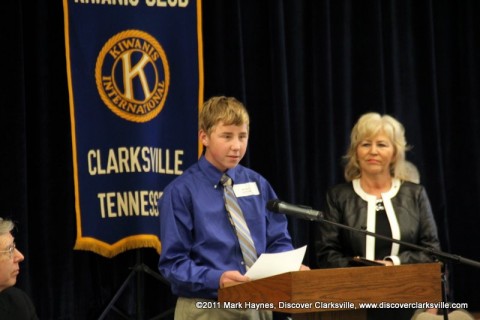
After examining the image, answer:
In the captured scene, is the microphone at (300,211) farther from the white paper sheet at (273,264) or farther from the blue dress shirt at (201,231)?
the blue dress shirt at (201,231)

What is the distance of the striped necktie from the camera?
3645mm

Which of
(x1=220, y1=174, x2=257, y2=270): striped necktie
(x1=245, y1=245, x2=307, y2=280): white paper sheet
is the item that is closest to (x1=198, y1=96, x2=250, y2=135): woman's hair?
(x1=220, y1=174, x2=257, y2=270): striped necktie

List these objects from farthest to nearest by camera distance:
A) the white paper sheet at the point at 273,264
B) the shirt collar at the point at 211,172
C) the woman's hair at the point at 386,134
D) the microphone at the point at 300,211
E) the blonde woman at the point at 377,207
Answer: the woman's hair at the point at 386,134 → the blonde woman at the point at 377,207 → the shirt collar at the point at 211,172 → the microphone at the point at 300,211 → the white paper sheet at the point at 273,264

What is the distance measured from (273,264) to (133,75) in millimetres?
2478

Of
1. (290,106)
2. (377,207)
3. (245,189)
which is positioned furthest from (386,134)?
(290,106)

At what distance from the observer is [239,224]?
3.69 m

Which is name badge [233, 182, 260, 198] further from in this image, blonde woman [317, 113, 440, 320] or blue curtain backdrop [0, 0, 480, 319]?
blue curtain backdrop [0, 0, 480, 319]

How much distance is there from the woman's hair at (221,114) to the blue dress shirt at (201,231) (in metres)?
0.19

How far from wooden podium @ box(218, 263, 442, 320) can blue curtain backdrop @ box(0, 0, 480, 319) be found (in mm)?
2487

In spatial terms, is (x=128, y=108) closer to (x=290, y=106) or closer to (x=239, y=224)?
(x=290, y=106)

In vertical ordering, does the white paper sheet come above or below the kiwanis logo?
below

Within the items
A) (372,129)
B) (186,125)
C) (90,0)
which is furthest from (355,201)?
(90,0)

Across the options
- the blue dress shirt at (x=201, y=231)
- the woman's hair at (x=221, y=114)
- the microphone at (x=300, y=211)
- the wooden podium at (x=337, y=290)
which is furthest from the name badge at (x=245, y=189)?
the wooden podium at (x=337, y=290)

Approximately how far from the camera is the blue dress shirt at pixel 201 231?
3.51 metres
